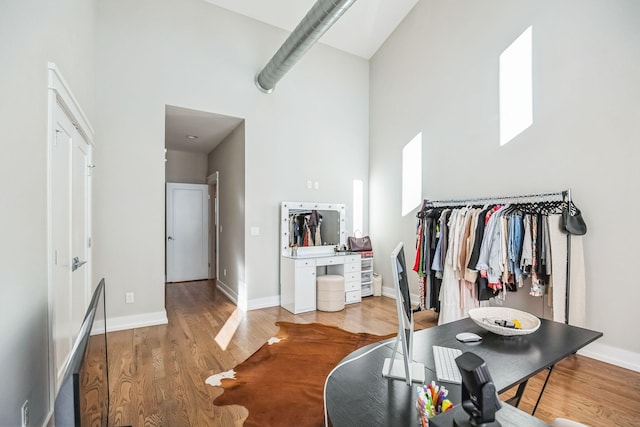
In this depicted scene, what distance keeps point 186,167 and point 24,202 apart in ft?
17.1

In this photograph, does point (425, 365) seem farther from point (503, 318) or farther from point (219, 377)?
point (219, 377)

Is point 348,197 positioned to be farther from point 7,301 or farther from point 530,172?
point 7,301

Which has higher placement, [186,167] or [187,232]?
[186,167]

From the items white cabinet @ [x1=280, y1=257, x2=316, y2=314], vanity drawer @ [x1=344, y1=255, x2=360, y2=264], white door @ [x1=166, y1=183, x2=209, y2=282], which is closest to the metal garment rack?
vanity drawer @ [x1=344, y1=255, x2=360, y2=264]

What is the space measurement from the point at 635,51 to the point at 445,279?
2536mm

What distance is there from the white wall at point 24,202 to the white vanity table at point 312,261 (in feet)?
8.70

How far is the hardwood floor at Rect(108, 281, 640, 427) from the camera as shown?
1.93 metres

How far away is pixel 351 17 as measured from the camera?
177 inches

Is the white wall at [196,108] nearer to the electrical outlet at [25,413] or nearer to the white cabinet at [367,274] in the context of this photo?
the white cabinet at [367,274]

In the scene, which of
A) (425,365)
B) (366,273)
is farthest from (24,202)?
(366,273)

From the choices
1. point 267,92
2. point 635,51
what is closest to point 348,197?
point 267,92

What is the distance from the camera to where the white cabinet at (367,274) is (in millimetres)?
4895

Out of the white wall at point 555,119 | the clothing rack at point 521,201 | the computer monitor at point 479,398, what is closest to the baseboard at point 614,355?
the white wall at point 555,119

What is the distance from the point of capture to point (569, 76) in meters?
2.88
